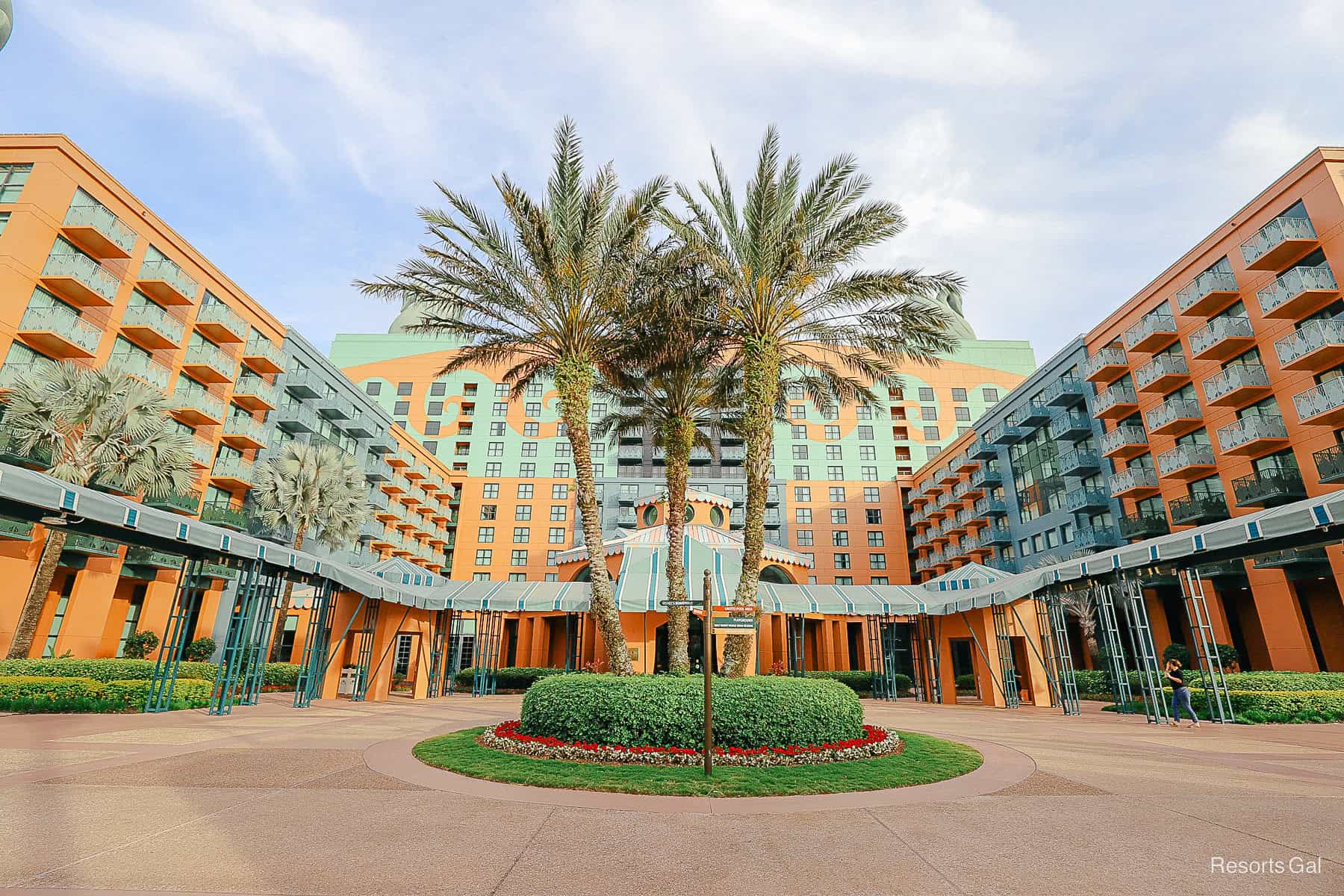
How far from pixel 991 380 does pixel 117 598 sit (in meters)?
74.2

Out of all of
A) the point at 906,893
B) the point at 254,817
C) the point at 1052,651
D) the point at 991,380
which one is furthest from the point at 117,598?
the point at 991,380

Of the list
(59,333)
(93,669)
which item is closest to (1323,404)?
(93,669)

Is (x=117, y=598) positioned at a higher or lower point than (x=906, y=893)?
higher

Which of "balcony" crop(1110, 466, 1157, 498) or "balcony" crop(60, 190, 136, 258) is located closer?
"balcony" crop(60, 190, 136, 258)

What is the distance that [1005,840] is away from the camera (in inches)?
244

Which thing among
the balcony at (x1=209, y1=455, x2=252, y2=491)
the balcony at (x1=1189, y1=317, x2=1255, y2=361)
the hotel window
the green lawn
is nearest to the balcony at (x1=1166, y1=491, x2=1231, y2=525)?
the balcony at (x1=1189, y1=317, x2=1255, y2=361)

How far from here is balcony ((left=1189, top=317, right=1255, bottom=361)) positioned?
31422mm

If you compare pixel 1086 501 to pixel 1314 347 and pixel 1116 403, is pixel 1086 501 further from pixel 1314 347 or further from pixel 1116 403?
pixel 1314 347

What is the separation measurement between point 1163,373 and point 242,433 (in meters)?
50.5

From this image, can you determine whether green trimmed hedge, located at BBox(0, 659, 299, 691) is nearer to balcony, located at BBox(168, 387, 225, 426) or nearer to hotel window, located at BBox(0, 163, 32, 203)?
balcony, located at BBox(168, 387, 225, 426)

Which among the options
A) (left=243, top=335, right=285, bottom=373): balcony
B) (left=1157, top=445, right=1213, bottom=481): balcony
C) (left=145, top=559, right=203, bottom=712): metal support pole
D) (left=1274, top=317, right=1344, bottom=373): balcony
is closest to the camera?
(left=145, top=559, right=203, bottom=712): metal support pole

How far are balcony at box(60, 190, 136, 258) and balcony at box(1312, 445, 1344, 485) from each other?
173 feet

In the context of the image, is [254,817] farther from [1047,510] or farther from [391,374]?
[391,374]

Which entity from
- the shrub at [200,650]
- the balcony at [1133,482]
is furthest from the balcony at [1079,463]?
the shrub at [200,650]
